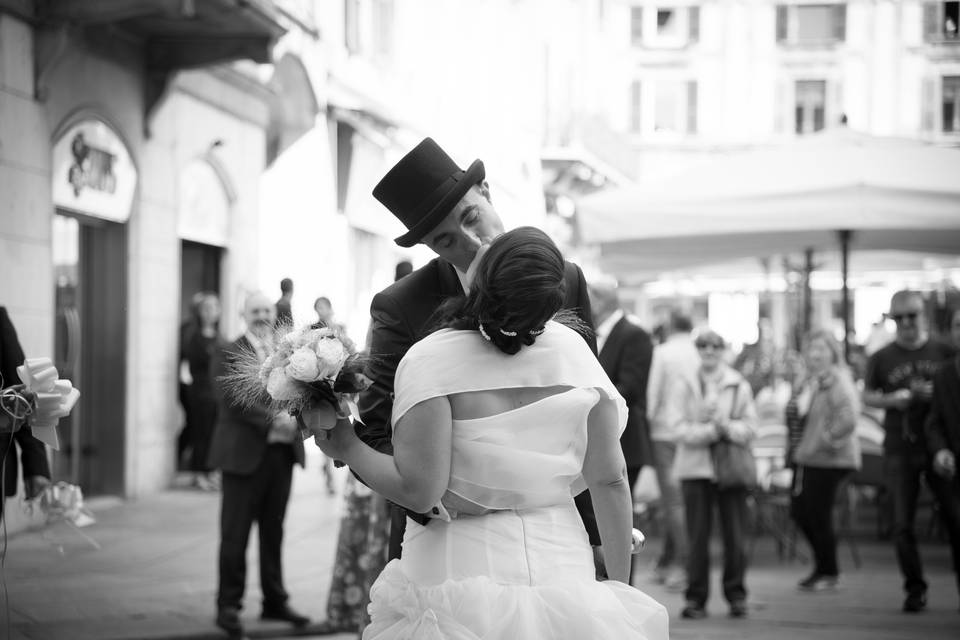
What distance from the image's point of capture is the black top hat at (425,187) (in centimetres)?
382

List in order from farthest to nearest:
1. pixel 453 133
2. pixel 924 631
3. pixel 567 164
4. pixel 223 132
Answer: pixel 567 164, pixel 453 133, pixel 223 132, pixel 924 631

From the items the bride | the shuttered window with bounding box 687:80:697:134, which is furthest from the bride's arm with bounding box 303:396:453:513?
the shuttered window with bounding box 687:80:697:134

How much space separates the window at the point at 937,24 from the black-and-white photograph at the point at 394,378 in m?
27.9

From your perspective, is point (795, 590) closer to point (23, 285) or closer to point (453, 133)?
point (23, 285)

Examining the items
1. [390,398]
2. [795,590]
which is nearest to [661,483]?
[795,590]

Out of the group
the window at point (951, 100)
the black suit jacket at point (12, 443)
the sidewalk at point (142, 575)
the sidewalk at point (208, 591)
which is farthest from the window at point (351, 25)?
the window at point (951, 100)

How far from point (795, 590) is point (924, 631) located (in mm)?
1611

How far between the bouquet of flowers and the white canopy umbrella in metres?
7.51

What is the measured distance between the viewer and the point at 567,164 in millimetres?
33125

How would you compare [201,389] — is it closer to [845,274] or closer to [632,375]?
[845,274]

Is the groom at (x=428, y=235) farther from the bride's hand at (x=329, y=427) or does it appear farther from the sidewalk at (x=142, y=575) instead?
the sidewalk at (x=142, y=575)

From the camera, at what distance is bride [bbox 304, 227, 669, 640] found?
309cm

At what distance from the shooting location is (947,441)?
336 inches

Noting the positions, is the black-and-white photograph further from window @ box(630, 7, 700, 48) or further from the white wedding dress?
window @ box(630, 7, 700, 48)
